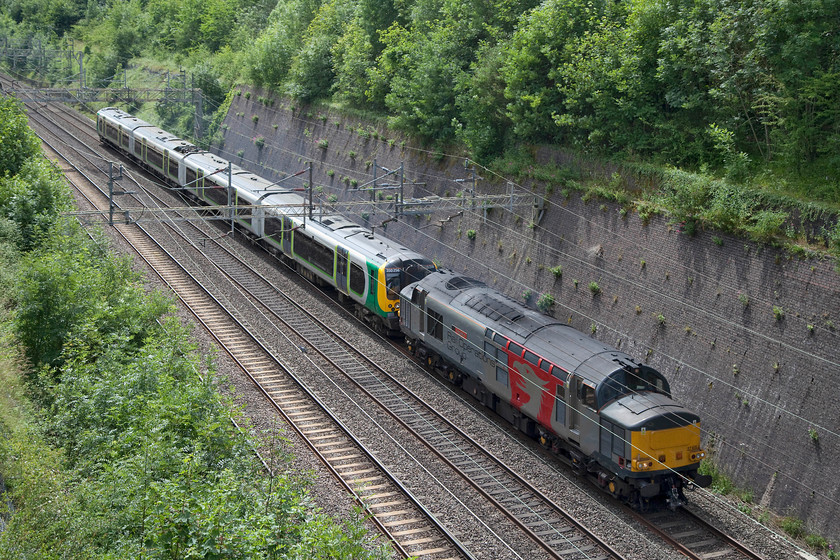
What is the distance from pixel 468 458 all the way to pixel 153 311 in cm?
964

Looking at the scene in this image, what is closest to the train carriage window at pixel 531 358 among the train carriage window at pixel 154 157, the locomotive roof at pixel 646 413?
the locomotive roof at pixel 646 413

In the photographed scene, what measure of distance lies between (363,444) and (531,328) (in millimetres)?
5047

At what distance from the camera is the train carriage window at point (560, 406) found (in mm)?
17844

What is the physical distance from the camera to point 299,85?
45062 millimetres

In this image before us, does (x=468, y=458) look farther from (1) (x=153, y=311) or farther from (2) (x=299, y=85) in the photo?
(2) (x=299, y=85)

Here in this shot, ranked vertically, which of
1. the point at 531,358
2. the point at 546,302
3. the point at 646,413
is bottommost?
the point at 546,302

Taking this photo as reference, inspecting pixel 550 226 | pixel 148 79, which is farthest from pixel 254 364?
pixel 148 79

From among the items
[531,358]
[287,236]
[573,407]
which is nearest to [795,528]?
[573,407]

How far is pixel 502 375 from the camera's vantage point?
2005cm

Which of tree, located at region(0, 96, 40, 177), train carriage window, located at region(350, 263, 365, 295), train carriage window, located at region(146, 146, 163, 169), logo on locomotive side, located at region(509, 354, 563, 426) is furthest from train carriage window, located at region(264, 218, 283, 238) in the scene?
logo on locomotive side, located at region(509, 354, 563, 426)

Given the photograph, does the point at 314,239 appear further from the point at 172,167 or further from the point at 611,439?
the point at 611,439

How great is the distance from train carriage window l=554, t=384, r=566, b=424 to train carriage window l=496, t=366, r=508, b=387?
6.71 feet

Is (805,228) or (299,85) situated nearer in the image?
(805,228)

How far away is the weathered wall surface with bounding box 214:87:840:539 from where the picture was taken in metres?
17.4
